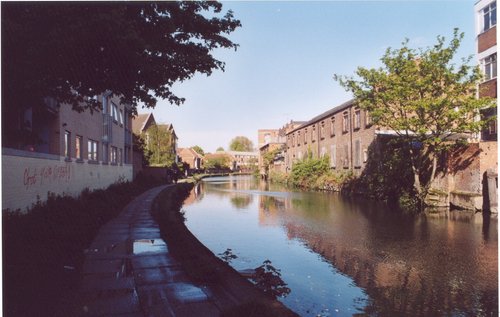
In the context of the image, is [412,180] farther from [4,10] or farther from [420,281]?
[4,10]

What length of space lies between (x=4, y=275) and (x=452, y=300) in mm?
6833

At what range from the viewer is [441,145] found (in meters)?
18.0

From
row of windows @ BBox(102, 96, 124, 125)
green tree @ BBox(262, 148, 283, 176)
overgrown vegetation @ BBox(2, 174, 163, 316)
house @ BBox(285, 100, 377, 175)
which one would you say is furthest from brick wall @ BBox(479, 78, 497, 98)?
green tree @ BBox(262, 148, 283, 176)

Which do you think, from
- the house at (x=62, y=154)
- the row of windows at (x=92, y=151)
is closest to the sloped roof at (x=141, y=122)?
the row of windows at (x=92, y=151)

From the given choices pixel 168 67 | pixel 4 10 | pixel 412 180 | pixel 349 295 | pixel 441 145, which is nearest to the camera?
pixel 4 10

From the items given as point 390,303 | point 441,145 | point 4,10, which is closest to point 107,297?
point 4,10

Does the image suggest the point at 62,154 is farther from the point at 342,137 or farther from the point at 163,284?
the point at 342,137

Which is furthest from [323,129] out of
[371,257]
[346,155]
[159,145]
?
[371,257]

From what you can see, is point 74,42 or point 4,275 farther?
point 4,275

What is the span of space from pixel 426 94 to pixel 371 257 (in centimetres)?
1160

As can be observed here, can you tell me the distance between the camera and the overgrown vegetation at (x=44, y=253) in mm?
4638

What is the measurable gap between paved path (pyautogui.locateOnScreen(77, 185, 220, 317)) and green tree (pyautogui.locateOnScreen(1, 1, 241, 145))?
277 centimetres

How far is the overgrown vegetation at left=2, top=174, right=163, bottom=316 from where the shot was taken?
464 cm

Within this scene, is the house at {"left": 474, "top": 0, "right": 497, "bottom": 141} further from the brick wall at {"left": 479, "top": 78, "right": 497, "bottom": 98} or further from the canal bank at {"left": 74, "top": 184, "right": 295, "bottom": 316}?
the canal bank at {"left": 74, "top": 184, "right": 295, "bottom": 316}
